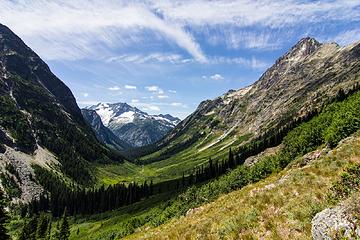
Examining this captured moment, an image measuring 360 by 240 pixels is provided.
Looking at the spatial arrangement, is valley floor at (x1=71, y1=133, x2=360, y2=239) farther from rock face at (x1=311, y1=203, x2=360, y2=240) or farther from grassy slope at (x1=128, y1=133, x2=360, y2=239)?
rock face at (x1=311, y1=203, x2=360, y2=240)

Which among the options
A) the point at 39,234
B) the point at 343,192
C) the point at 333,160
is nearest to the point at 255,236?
the point at 343,192

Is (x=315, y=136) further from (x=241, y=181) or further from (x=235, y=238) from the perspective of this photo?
(x=235, y=238)

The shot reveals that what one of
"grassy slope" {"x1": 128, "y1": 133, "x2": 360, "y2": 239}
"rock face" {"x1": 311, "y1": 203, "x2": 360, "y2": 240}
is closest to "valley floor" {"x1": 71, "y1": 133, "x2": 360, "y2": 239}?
"grassy slope" {"x1": 128, "y1": 133, "x2": 360, "y2": 239}

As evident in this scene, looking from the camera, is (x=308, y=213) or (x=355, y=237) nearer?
(x=355, y=237)

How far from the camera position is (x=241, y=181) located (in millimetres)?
102938

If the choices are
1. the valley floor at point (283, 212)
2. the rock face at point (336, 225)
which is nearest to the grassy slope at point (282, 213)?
the valley floor at point (283, 212)

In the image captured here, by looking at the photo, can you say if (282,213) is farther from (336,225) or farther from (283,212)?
(336,225)

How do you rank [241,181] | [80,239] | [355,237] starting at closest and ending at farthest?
1. [355,237]
2. [241,181]
3. [80,239]

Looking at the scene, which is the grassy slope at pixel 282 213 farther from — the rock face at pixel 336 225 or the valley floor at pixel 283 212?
the rock face at pixel 336 225

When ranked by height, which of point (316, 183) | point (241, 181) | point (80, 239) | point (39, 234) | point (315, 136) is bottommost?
point (80, 239)

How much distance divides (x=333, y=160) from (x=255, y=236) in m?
17.2

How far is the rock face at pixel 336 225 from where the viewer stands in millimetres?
12836

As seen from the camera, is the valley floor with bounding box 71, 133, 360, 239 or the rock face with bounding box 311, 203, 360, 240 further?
the valley floor with bounding box 71, 133, 360, 239

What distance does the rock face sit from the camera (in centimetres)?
1284
